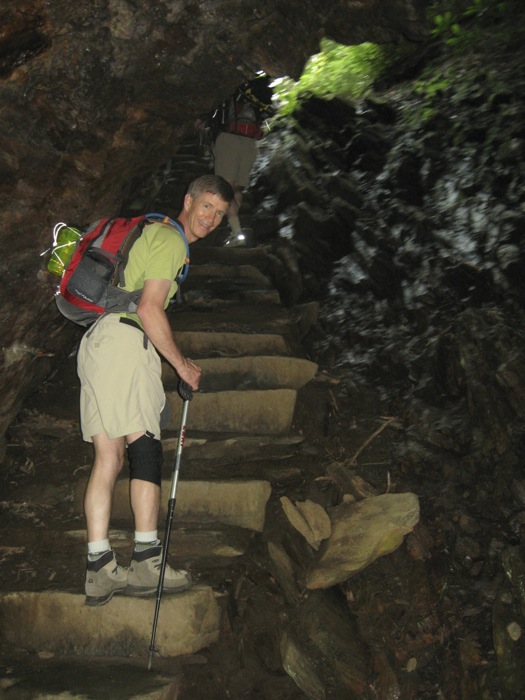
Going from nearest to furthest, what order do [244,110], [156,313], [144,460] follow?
[156,313]
[144,460]
[244,110]

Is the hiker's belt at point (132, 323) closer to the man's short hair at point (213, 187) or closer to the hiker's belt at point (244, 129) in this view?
the man's short hair at point (213, 187)

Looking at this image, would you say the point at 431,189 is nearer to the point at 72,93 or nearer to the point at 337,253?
the point at 337,253

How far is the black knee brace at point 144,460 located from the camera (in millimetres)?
3328

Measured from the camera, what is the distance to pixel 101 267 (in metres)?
3.32

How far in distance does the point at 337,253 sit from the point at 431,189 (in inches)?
57.7

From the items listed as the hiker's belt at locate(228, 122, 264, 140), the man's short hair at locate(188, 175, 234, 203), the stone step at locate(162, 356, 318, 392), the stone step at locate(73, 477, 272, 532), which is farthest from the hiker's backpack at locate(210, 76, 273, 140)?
the stone step at locate(73, 477, 272, 532)

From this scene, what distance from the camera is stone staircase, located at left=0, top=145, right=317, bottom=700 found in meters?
3.25

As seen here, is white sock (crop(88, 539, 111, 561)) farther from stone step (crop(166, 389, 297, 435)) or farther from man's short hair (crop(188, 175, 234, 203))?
man's short hair (crop(188, 175, 234, 203))

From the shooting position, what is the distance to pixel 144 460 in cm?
333

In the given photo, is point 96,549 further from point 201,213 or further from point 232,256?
point 232,256

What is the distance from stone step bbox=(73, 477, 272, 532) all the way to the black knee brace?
3.03 feet

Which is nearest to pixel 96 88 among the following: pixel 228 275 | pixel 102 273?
pixel 102 273

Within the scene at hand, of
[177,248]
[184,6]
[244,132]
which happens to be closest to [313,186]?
[244,132]

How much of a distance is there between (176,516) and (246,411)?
1171 millimetres
